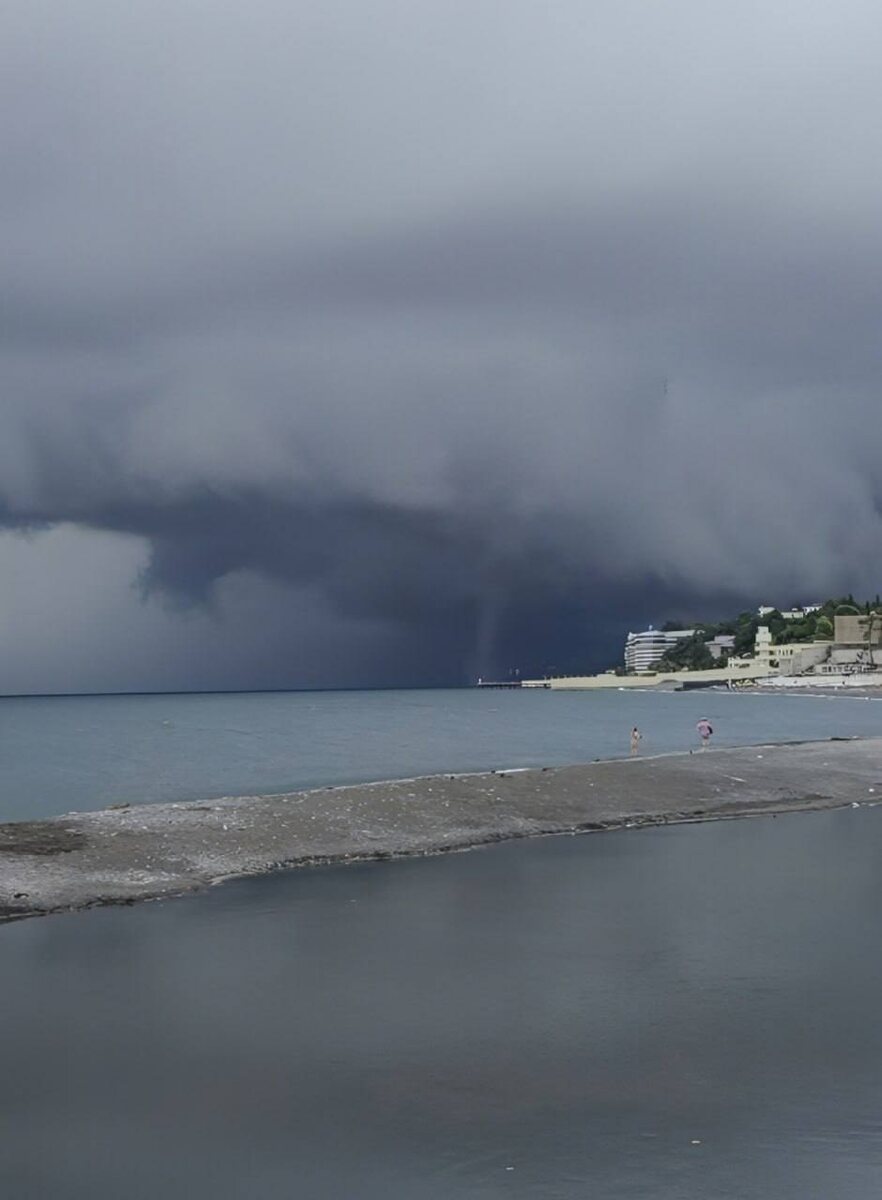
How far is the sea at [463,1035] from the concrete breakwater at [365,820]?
1.87 meters

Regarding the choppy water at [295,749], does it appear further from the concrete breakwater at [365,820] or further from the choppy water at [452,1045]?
the choppy water at [452,1045]

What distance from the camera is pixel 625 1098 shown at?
15.2m

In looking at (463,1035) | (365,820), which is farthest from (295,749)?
(463,1035)

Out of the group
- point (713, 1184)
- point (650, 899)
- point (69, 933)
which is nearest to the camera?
point (713, 1184)

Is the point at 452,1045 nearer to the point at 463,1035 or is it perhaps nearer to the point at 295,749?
the point at 463,1035

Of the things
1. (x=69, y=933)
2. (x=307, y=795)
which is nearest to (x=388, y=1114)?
(x=69, y=933)

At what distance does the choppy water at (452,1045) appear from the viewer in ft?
43.6

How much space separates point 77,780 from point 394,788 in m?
36.5

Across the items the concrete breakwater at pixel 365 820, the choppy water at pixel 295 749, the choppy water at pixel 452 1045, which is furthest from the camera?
the choppy water at pixel 295 749

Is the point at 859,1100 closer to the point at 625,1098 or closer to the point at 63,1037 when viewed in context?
the point at 625,1098

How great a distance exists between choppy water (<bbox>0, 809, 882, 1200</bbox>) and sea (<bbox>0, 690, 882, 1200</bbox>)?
0.17 ft

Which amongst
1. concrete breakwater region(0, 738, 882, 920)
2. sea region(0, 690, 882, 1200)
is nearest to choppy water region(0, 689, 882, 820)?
concrete breakwater region(0, 738, 882, 920)

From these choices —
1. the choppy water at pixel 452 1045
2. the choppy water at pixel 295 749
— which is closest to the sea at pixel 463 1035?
the choppy water at pixel 452 1045

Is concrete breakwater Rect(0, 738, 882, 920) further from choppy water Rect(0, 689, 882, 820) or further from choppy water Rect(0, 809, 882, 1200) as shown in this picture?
choppy water Rect(0, 689, 882, 820)
